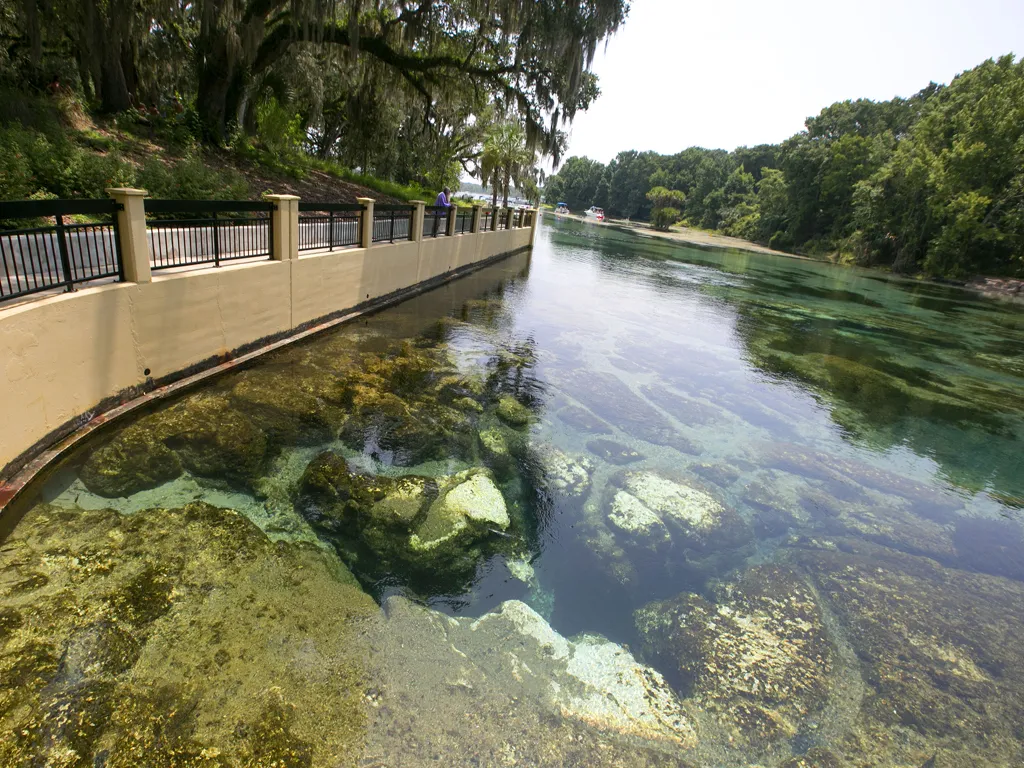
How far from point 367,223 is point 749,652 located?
358 inches

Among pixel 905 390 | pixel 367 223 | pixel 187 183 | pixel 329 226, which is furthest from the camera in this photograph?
pixel 905 390

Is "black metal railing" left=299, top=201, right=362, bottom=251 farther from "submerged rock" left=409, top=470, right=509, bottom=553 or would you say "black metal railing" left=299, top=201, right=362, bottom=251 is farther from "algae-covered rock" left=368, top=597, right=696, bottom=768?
"algae-covered rock" left=368, top=597, right=696, bottom=768

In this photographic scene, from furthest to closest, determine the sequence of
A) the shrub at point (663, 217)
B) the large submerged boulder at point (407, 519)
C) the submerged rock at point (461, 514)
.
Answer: the shrub at point (663, 217) → the submerged rock at point (461, 514) → the large submerged boulder at point (407, 519)

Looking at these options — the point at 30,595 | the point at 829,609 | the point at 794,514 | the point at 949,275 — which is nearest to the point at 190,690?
the point at 30,595

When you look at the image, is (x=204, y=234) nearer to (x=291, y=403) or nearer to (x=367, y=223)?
(x=291, y=403)

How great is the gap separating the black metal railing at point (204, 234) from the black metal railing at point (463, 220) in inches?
342

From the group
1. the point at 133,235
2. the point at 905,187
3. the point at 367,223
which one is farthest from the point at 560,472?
the point at 905,187

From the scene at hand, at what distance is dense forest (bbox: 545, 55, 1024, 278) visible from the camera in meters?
34.2

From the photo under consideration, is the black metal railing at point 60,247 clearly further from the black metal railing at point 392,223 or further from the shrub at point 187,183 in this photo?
the shrub at point 187,183

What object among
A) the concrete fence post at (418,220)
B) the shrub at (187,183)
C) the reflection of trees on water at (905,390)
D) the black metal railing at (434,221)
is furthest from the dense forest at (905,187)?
the shrub at (187,183)

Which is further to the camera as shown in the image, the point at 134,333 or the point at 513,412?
the point at 513,412

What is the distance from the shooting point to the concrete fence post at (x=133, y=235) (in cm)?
502

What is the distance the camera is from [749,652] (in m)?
3.92

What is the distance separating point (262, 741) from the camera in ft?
8.78
